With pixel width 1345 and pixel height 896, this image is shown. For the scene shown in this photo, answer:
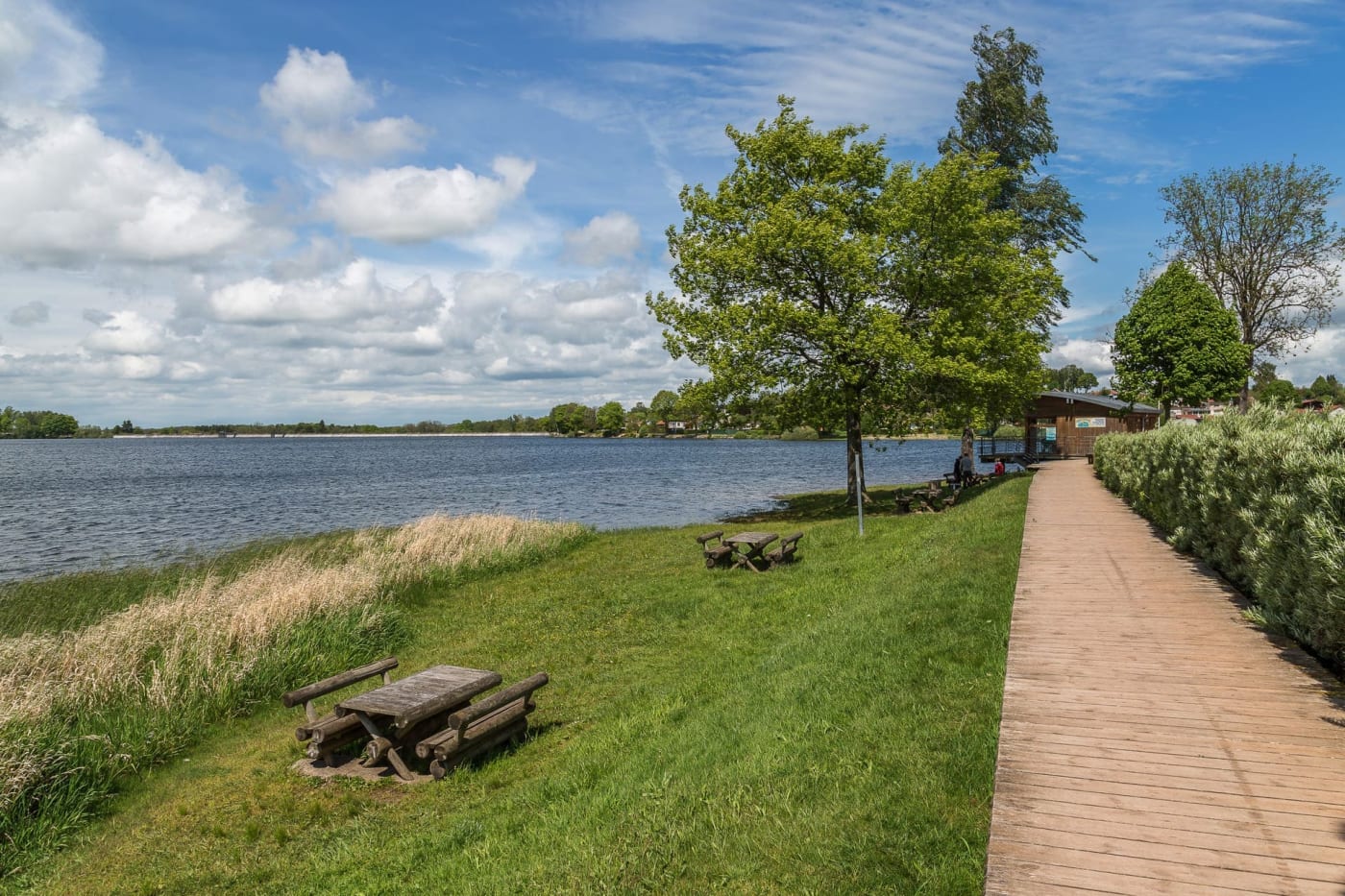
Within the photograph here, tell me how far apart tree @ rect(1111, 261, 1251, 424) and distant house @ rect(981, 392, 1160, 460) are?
8.39 metres

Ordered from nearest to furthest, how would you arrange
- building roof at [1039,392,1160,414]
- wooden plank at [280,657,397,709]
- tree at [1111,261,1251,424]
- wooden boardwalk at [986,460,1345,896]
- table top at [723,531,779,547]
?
wooden boardwalk at [986,460,1345,896]
wooden plank at [280,657,397,709]
table top at [723,531,779,547]
tree at [1111,261,1251,424]
building roof at [1039,392,1160,414]

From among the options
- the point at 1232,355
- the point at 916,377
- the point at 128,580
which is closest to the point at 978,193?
the point at 916,377

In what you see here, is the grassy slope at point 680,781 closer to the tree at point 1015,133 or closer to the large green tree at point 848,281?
the large green tree at point 848,281

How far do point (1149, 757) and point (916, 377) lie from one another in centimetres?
2153

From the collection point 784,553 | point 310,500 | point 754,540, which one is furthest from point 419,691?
point 310,500

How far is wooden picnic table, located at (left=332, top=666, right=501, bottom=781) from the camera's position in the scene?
7949mm

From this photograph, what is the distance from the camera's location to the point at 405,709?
7844 millimetres

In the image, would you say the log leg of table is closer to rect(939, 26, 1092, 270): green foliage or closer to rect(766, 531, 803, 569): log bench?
rect(766, 531, 803, 569): log bench

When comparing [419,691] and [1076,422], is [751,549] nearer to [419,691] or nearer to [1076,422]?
[419,691]

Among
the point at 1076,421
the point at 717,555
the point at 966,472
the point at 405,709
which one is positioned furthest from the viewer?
the point at 1076,421

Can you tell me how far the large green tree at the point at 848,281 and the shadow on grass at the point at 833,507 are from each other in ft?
5.41

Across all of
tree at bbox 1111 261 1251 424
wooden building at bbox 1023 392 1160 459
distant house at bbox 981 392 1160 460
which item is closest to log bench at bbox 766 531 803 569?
tree at bbox 1111 261 1251 424

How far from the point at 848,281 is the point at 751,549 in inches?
437

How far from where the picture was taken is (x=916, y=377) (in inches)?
1005
